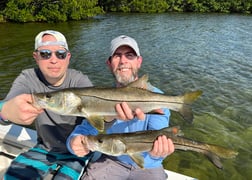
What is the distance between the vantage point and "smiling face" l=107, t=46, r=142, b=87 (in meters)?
3.85

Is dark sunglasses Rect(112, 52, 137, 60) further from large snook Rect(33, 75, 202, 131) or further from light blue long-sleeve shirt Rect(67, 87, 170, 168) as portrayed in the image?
large snook Rect(33, 75, 202, 131)

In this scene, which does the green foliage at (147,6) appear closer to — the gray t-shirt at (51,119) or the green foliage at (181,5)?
the green foliage at (181,5)

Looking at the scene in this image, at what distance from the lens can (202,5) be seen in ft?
211

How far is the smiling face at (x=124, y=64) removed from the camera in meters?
3.85

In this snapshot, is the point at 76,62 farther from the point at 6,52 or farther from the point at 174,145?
the point at 174,145

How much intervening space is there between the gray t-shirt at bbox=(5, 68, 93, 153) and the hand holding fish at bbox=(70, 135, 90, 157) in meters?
0.69

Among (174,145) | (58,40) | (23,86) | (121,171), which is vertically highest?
(58,40)

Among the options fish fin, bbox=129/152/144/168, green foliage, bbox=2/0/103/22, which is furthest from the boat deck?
green foliage, bbox=2/0/103/22

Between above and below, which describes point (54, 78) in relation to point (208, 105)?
above

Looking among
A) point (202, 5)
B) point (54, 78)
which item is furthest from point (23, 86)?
point (202, 5)

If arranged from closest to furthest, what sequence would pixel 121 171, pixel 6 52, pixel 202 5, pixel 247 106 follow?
pixel 121 171 < pixel 247 106 < pixel 6 52 < pixel 202 5

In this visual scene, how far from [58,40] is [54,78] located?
53cm

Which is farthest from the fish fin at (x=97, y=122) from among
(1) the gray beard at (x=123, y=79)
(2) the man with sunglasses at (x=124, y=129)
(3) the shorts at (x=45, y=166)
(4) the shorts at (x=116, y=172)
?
(3) the shorts at (x=45, y=166)

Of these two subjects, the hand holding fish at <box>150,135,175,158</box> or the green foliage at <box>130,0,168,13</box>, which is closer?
the hand holding fish at <box>150,135,175,158</box>
